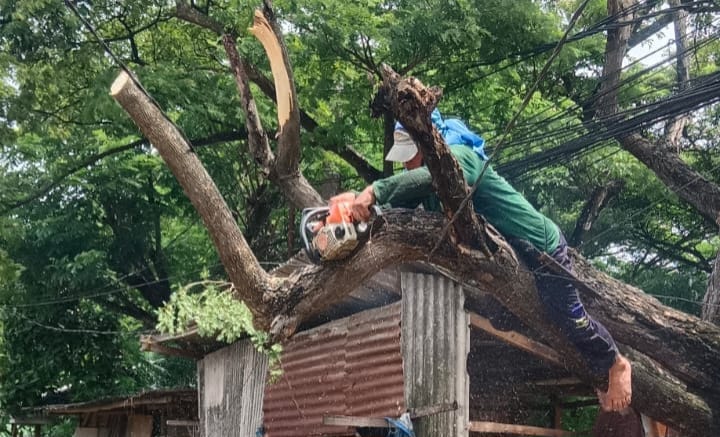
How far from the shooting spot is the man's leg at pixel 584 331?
211 inches

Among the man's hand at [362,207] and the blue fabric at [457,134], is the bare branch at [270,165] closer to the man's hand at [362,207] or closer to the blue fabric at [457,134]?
the blue fabric at [457,134]

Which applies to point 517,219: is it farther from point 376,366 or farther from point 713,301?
point 713,301

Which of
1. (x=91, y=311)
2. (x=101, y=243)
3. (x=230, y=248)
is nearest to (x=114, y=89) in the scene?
(x=230, y=248)

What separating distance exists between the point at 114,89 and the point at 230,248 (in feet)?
3.73

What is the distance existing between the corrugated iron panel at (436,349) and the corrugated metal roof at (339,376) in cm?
17

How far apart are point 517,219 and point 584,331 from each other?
3.08ft

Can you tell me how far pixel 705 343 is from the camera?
20.3 feet

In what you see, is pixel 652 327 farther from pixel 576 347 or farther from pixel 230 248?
pixel 230 248

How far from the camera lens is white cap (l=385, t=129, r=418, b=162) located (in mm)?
4977

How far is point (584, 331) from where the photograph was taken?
548 centimetres

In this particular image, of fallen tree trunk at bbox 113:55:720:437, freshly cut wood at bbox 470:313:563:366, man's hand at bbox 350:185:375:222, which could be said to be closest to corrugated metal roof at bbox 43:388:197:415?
freshly cut wood at bbox 470:313:563:366

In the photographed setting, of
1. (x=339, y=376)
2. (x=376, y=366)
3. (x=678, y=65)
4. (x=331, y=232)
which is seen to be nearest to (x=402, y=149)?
(x=331, y=232)

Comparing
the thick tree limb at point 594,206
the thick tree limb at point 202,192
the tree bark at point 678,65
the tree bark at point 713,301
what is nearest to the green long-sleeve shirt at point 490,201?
the thick tree limb at point 202,192

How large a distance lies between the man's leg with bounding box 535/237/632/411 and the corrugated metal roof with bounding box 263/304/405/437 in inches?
65.6
